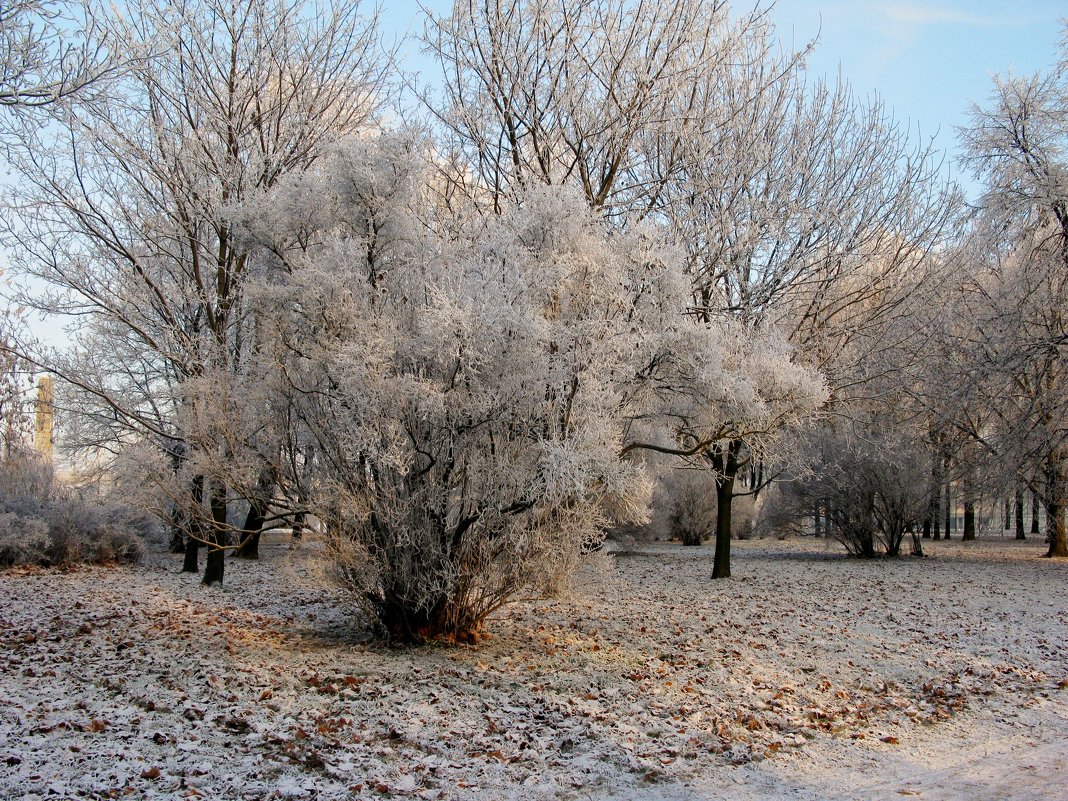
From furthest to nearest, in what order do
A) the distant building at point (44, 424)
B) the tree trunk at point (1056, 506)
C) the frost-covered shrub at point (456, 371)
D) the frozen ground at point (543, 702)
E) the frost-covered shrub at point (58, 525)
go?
the distant building at point (44, 424) < the tree trunk at point (1056, 506) < the frost-covered shrub at point (58, 525) < the frost-covered shrub at point (456, 371) < the frozen ground at point (543, 702)

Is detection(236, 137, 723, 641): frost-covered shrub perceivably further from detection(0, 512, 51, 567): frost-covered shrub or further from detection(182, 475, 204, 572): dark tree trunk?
detection(0, 512, 51, 567): frost-covered shrub

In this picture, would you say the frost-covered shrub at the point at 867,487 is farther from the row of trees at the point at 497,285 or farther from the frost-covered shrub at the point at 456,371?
the frost-covered shrub at the point at 456,371

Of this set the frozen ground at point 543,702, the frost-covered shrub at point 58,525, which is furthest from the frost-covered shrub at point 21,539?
the frozen ground at point 543,702

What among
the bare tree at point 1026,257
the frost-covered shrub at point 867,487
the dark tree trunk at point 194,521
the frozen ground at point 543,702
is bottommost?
the frozen ground at point 543,702

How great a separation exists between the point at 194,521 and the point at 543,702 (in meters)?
4.73

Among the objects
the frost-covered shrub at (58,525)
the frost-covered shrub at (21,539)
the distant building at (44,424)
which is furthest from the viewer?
the distant building at (44,424)

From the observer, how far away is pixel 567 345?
642 cm

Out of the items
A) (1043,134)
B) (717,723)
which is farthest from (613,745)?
(1043,134)

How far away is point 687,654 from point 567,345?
3.05 metres

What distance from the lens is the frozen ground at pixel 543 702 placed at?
164 inches

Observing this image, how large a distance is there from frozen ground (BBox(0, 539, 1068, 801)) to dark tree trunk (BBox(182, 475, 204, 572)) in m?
0.91

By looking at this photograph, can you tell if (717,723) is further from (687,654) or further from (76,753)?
(76,753)

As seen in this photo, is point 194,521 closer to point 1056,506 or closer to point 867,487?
point 867,487

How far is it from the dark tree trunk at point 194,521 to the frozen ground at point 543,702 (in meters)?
0.91
